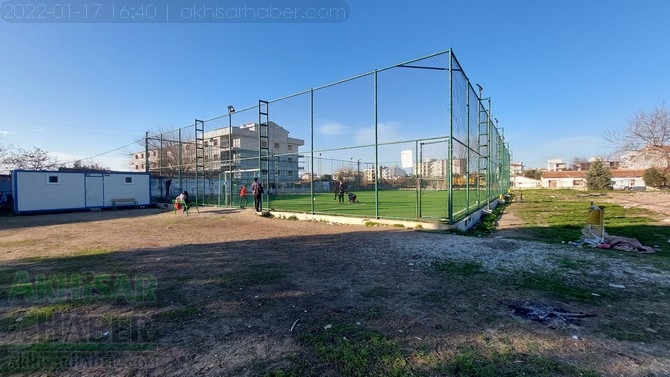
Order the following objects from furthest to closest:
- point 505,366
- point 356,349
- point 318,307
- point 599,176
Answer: point 599,176, point 318,307, point 356,349, point 505,366

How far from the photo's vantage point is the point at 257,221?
12.1 m

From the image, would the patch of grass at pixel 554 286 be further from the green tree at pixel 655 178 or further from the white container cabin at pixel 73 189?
the green tree at pixel 655 178

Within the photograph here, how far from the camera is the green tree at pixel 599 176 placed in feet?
140

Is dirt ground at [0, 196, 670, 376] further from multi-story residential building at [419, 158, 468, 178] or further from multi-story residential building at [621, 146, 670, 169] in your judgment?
multi-story residential building at [621, 146, 670, 169]

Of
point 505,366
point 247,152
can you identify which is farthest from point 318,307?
point 247,152

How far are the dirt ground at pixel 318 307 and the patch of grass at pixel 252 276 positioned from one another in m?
0.03

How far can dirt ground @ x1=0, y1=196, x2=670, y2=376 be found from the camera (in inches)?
102

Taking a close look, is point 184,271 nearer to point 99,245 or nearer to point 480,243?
point 99,245

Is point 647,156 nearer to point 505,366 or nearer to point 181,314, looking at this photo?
point 505,366

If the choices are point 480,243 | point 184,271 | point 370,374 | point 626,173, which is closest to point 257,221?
point 184,271

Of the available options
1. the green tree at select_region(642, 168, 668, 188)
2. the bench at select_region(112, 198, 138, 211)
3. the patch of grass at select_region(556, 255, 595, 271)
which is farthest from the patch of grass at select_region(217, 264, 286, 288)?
the green tree at select_region(642, 168, 668, 188)

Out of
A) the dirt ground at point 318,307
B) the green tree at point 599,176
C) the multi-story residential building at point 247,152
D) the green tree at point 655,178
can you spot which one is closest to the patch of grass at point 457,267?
the dirt ground at point 318,307

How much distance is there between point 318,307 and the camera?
3693mm

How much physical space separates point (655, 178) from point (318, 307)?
52355 millimetres
